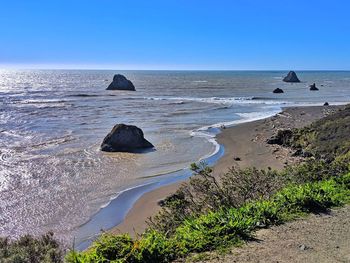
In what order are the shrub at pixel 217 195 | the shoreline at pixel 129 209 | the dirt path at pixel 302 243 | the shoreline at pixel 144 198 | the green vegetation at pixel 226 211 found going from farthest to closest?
the shoreline at pixel 144 198, the shoreline at pixel 129 209, the shrub at pixel 217 195, the dirt path at pixel 302 243, the green vegetation at pixel 226 211

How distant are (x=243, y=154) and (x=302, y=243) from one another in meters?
13.0

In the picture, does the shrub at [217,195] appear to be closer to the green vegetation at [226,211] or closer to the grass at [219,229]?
the green vegetation at [226,211]

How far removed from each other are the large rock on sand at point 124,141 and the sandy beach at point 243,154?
174 inches

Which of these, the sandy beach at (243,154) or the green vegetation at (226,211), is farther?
the sandy beach at (243,154)

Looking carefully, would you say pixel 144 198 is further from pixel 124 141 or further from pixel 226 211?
pixel 124 141

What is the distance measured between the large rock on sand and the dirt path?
14.1m

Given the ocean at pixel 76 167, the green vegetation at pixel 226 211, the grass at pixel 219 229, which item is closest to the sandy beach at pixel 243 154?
the ocean at pixel 76 167

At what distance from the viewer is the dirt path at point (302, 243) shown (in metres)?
5.08

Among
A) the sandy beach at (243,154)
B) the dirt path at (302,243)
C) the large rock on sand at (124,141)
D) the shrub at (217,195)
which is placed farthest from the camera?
the large rock on sand at (124,141)

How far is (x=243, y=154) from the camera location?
18.5 metres

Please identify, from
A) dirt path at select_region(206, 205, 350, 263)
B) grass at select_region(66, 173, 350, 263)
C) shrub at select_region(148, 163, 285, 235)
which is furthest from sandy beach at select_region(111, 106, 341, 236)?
dirt path at select_region(206, 205, 350, 263)

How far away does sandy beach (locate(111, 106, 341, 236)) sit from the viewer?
1103 centimetres

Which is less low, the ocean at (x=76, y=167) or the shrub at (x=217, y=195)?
the shrub at (x=217, y=195)

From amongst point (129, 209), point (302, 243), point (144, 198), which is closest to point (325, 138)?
point (144, 198)
